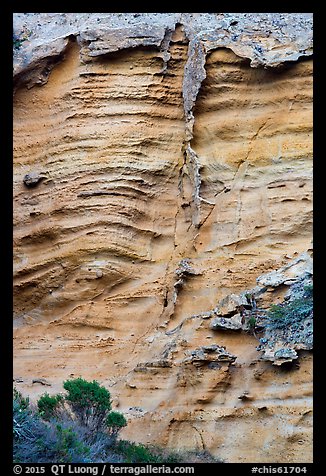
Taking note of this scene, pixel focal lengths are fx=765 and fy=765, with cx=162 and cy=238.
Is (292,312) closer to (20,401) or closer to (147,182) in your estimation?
(147,182)

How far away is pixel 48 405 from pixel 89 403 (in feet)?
1.99

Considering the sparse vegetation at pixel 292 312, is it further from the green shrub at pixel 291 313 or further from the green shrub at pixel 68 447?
the green shrub at pixel 68 447

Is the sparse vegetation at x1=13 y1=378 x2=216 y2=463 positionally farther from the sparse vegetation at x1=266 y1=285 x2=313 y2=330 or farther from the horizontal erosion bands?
the horizontal erosion bands

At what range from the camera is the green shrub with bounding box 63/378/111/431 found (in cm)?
1125

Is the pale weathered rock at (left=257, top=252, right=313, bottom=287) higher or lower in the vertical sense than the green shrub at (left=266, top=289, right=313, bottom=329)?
higher

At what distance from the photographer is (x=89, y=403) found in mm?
11383

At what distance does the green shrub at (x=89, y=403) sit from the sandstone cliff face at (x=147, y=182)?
0.59 metres

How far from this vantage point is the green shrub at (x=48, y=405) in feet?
37.0

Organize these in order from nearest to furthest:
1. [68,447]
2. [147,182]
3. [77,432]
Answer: [68,447], [77,432], [147,182]

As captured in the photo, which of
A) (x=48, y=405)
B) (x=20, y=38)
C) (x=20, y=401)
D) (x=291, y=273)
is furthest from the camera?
(x=20, y=38)

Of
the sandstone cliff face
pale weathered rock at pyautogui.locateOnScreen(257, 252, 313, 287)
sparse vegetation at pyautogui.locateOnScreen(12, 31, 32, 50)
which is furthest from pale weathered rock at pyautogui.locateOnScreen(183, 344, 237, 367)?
sparse vegetation at pyautogui.locateOnScreen(12, 31, 32, 50)

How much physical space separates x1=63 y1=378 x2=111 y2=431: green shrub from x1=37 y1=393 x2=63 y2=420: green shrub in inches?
5.9

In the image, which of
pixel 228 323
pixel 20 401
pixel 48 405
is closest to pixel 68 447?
pixel 48 405

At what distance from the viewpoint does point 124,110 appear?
45.7 ft
